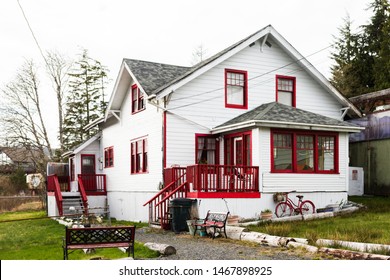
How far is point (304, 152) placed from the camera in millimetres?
17625

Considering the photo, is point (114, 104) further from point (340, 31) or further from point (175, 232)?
point (340, 31)

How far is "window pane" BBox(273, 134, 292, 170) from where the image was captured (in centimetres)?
1700

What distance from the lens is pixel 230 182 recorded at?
16.0 meters

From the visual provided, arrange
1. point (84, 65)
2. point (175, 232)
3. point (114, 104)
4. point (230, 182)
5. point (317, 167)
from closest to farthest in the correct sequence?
1. point (175, 232)
2. point (230, 182)
3. point (317, 167)
4. point (114, 104)
5. point (84, 65)

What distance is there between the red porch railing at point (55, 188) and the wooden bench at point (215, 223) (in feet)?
33.8

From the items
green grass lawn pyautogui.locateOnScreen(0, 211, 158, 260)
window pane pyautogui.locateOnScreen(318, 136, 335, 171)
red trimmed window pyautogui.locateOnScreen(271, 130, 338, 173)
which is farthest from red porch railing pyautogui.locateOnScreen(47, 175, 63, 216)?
window pane pyautogui.locateOnScreen(318, 136, 335, 171)

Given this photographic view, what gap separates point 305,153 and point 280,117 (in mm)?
1733

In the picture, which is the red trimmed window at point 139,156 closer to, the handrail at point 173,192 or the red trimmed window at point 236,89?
the red trimmed window at point 236,89

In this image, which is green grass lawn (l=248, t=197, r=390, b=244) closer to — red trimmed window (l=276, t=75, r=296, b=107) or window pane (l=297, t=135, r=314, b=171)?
window pane (l=297, t=135, r=314, b=171)

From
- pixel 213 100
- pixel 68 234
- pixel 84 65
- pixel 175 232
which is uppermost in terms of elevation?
pixel 84 65

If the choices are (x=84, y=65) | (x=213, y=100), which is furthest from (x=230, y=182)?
(x=84, y=65)

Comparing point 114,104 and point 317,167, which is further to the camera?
point 114,104

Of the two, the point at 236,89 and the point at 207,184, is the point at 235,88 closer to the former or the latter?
the point at 236,89

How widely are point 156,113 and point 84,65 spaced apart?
9.32 metres
